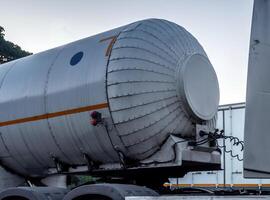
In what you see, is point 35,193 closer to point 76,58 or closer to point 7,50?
point 76,58

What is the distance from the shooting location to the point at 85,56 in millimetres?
5836

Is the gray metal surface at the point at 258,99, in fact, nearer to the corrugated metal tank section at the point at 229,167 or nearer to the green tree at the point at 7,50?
the corrugated metal tank section at the point at 229,167

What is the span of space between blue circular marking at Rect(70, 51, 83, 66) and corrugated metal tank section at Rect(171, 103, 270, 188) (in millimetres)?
4532

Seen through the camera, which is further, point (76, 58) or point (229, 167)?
point (229, 167)

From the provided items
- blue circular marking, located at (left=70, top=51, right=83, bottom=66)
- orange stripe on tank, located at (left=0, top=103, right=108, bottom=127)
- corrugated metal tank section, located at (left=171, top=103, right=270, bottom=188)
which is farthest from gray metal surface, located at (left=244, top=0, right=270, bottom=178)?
corrugated metal tank section, located at (left=171, top=103, right=270, bottom=188)

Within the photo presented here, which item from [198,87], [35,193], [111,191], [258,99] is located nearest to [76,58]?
[198,87]

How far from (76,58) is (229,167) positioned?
6.32m

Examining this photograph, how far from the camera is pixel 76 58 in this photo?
5.98m

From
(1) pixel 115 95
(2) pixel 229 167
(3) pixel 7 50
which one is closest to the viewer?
(1) pixel 115 95

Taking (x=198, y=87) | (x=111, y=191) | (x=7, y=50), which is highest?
(x=7, y=50)

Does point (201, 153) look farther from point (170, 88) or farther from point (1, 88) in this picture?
point (1, 88)

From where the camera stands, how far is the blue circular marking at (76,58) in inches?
233

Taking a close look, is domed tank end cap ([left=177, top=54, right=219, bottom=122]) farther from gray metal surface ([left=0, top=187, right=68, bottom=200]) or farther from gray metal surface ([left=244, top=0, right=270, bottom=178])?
gray metal surface ([left=0, top=187, right=68, bottom=200])

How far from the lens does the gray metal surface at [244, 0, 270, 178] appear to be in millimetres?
3479
